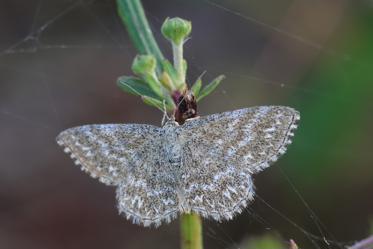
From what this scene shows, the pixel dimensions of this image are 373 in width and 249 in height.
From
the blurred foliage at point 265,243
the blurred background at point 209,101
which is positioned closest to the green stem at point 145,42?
the blurred foliage at point 265,243

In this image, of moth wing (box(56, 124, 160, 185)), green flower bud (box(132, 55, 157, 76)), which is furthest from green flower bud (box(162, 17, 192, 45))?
moth wing (box(56, 124, 160, 185))

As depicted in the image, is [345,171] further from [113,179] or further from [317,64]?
[113,179]

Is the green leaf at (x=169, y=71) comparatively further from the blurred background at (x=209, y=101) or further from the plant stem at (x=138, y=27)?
the blurred background at (x=209, y=101)

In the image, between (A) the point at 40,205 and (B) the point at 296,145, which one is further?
(A) the point at 40,205

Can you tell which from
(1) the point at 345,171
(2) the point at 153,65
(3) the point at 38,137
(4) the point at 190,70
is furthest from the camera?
(3) the point at 38,137

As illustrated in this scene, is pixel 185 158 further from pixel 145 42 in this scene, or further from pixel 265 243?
A: pixel 265 243

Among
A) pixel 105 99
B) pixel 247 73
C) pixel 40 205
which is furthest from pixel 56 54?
pixel 247 73
